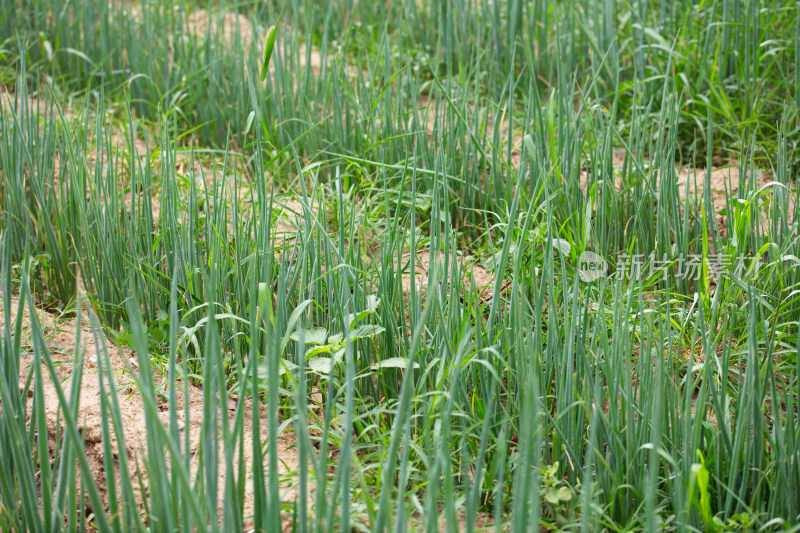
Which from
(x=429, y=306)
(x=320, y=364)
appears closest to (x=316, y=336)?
(x=320, y=364)

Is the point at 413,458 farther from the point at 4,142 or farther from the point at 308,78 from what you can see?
the point at 308,78

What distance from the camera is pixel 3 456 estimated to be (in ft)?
3.89

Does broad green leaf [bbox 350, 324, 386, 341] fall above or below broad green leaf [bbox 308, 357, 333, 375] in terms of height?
above

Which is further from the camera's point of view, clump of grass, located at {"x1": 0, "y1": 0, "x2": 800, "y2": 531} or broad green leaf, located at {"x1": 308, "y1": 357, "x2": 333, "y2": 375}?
broad green leaf, located at {"x1": 308, "y1": 357, "x2": 333, "y2": 375}

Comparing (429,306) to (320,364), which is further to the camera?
(320,364)

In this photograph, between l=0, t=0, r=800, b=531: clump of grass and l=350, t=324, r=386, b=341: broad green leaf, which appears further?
l=350, t=324, r=386, b=341: broad green leaf

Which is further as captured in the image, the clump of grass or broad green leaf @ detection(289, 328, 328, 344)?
broad green leaf @ detection(289, 328, 328, 344)

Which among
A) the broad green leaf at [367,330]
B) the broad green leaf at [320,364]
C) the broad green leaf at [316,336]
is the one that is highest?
the broad green leaf at [367,330]

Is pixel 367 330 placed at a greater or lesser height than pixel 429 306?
lesser

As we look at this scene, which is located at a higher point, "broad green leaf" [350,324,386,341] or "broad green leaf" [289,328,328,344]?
"broad green leaf" [350,324,386,341]

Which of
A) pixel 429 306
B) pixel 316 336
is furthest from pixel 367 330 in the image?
pixel 429 306

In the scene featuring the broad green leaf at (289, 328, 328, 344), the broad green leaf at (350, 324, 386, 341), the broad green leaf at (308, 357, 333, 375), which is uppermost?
the broad green leaf at (350, 324, 386, 341)

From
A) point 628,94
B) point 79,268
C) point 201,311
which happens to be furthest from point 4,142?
point 628,94

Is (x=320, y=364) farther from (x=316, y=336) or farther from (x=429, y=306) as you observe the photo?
(x=429, y=306)
